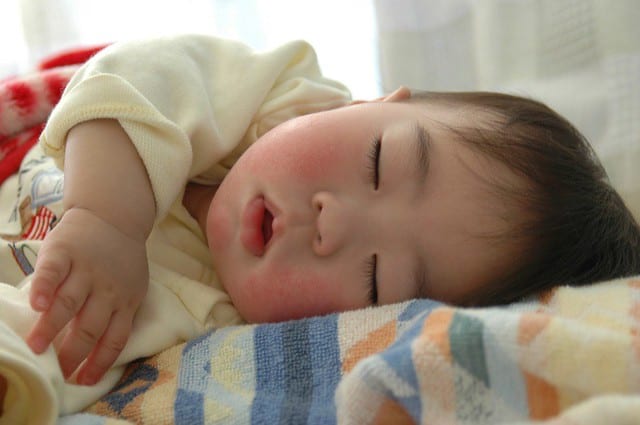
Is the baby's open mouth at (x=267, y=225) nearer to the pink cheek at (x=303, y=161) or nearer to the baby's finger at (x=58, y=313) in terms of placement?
the pink cheek at (x=303, y=161)

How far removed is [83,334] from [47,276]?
0.08 m

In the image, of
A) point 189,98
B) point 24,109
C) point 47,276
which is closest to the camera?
point 47,276

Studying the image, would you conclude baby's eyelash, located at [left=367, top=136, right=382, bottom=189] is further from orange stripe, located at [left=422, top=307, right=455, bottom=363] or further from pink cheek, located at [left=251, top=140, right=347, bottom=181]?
orange stripe, located at [left=422, top=307, right=455, bottom=363]

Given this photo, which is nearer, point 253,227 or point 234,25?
point 253,227

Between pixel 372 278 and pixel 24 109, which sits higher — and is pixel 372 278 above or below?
below

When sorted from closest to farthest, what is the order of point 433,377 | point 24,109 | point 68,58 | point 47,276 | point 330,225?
1. point 433,377
2. point 47,276
3. point 330,225
4. point 24,109
5. point 68,58

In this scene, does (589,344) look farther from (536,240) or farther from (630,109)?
(630,109)

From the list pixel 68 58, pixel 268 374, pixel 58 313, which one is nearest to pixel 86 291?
pixel 58 313

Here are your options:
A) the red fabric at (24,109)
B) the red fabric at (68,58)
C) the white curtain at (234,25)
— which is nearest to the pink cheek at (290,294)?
the red fabric at (24,109)

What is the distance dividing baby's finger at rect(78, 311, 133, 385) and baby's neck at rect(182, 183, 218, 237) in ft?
0.90

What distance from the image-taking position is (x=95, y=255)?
0.79 metres

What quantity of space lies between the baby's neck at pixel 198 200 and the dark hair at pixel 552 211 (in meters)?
0.38

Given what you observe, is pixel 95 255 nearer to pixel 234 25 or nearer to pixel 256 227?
pixel 256 227

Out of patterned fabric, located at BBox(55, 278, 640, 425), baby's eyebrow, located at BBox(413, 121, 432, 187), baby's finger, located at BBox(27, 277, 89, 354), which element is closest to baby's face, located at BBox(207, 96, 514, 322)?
baby's eyebrow, located at BBox(413, 121, 432, 187)
